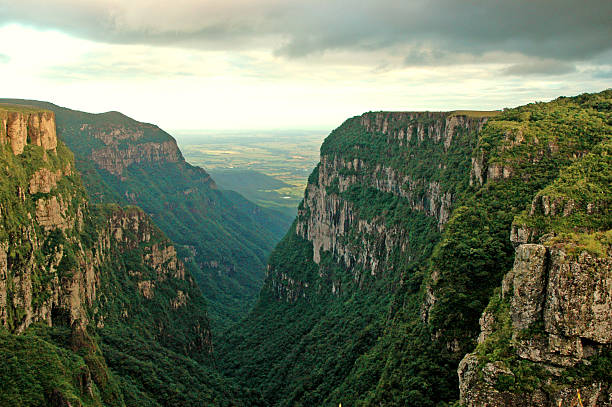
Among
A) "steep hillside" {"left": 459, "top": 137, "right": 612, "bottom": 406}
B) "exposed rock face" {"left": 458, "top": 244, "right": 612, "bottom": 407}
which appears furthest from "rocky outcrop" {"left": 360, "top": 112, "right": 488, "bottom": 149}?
"exposed rock face" {"left": 458, "top": 244, "right": 612, "bottom": 407}

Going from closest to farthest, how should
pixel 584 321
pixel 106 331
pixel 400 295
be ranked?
pixel 584 321
pixel 400 295
pixel 106 331

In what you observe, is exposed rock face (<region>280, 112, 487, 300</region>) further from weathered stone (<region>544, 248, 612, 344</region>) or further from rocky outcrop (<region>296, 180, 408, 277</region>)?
weathered stone (<region>544, 248, 612, 344</region>)

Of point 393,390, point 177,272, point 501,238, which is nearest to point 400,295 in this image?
point 393,390

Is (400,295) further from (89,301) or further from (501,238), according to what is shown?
(89,301)

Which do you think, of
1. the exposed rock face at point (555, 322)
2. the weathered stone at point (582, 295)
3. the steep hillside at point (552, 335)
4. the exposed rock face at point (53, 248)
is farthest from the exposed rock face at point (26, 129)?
the weathered stone at point (582, 295)

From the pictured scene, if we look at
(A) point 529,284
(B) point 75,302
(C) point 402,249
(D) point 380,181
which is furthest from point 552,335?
(D) point 380,181
